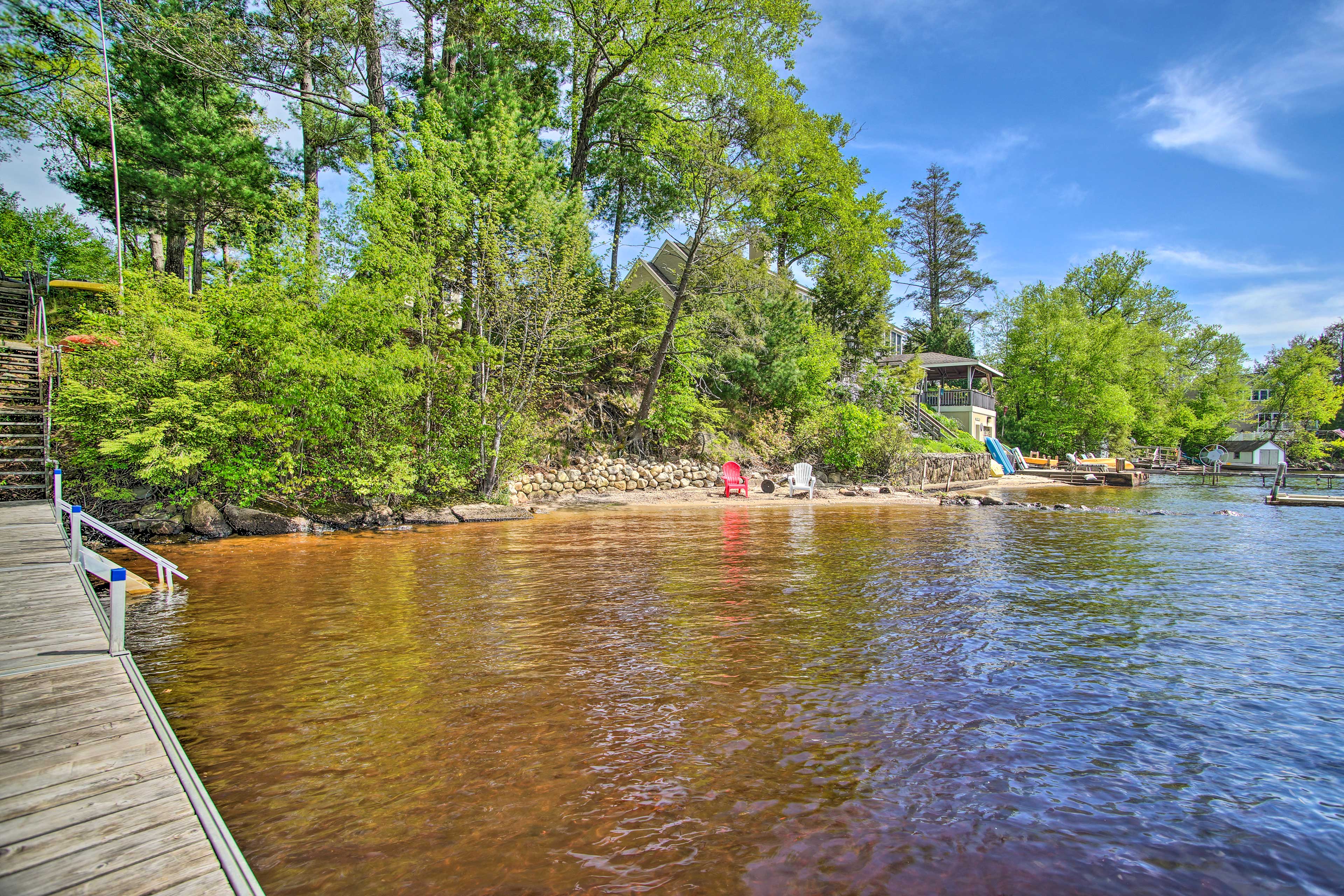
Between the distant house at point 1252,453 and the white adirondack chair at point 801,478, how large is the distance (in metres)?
43.9

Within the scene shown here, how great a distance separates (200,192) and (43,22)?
554cm

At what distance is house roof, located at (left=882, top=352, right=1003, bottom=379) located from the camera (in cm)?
3803

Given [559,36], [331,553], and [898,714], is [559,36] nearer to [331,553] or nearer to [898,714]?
[331,553]

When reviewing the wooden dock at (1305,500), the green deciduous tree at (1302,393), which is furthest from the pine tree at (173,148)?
the green deciduous tree at (1302,393)

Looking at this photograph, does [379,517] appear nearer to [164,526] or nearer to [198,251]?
[164,526]

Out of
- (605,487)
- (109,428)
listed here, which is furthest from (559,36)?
(109,428)

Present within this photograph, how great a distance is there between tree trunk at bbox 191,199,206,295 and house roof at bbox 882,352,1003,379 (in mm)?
32482

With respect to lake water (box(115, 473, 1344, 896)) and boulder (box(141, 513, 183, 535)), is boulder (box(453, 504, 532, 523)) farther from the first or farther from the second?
lake water (box(115, 473, 1344, 896))

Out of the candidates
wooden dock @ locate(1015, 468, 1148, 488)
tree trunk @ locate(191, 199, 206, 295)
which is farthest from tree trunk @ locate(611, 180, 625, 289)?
wooden dock @ locate(1015, 468, 1148, 488)

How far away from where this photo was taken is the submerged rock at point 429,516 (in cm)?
1385

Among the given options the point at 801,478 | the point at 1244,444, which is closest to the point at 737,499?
the point at 801,478

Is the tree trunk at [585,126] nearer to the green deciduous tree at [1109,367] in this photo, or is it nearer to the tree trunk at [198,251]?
the tree trunk at [198,251]

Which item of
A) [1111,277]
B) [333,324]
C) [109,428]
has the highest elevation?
[1111,277]

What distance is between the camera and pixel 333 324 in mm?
13016
